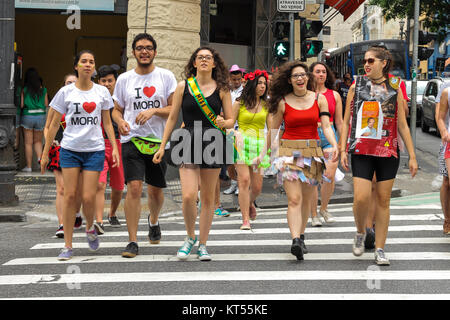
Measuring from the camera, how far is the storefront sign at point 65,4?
1422 centimetres

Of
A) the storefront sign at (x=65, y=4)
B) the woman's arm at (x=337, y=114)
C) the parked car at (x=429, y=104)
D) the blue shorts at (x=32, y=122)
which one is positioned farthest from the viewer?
the parked car at (x=429, y=104)

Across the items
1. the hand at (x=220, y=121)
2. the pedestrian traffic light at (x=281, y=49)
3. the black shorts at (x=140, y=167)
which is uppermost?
the pedestrian traffic light at (x=281, y=49)

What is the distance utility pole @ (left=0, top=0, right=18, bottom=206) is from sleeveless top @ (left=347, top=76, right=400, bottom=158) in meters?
→ 5.67

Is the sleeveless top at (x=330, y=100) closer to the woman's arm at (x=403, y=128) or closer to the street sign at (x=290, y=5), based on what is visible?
the woman's arm at (x=403, y=128)

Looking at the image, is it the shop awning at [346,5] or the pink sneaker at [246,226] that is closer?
the pink sneaker at [246,226]

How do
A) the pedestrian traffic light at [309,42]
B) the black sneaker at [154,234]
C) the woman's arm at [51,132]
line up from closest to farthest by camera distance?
the woman's arm at [51,132]
the black sneaker at [154,234]
the pedestrian traffic light at [309,42]

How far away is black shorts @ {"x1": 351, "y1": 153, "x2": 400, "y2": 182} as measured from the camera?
22.6 ft

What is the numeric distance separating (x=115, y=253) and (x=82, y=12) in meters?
8.20

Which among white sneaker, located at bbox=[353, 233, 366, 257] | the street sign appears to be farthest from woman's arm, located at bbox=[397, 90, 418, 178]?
the street sign

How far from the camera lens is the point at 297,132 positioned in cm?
734

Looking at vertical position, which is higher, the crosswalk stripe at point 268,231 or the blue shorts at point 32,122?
the blue shorts at point 32,122

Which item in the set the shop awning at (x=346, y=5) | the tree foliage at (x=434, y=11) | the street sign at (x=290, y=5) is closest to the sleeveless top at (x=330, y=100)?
the street sign at (x=290, y=5)

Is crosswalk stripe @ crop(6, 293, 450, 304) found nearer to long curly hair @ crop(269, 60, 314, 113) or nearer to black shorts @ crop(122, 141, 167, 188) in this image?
black shorts @ crop(122, 141, 167, 188)

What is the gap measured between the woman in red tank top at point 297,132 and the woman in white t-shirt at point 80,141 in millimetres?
1667
